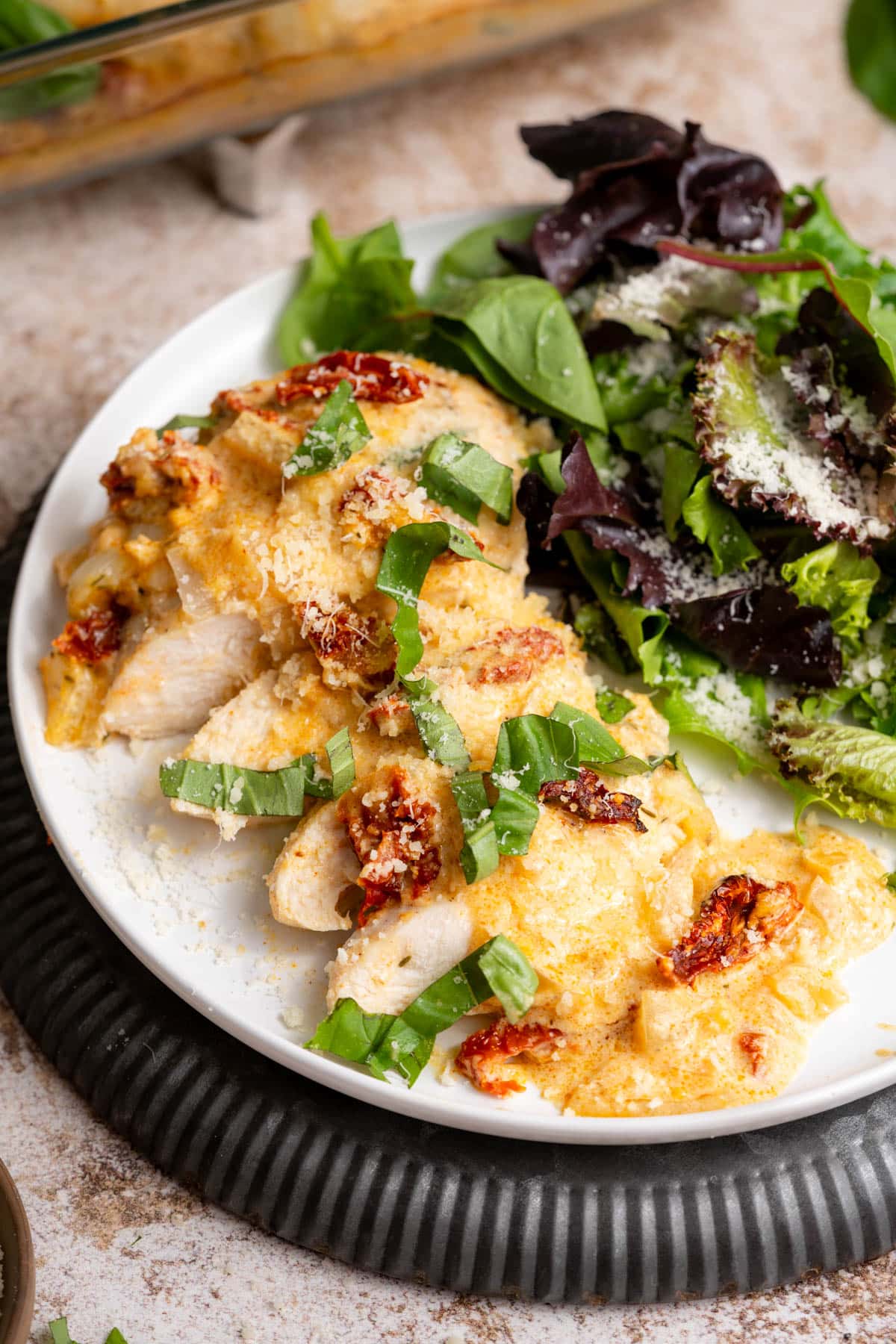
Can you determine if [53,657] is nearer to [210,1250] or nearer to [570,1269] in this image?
[210,1250]

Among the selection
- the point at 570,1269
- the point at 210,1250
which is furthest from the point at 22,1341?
the point at 570,1269

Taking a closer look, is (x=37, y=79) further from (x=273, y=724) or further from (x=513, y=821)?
(x=513, y=821)

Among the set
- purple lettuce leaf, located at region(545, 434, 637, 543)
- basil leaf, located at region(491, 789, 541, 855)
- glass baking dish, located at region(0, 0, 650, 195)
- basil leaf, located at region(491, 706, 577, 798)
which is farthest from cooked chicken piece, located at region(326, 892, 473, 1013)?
glass baking dish, located at region(0, 0, 650, 195)

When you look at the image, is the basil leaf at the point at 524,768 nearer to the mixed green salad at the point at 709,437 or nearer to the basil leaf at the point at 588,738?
the basil leaf at the point at 588,738

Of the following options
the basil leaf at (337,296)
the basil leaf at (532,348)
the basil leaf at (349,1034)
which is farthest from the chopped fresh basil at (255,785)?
the basil leaf at (337,296)

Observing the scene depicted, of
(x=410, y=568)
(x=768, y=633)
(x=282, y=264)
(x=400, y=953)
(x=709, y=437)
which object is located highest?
(x=282, y=264)

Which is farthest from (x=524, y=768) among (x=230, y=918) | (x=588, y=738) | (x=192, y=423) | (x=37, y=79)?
(x=37, y=79)

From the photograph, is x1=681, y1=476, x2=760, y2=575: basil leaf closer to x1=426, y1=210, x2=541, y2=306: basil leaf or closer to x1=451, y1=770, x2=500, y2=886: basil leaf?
x1=451, y1=770, x2=500, y2=886: basil leaf
